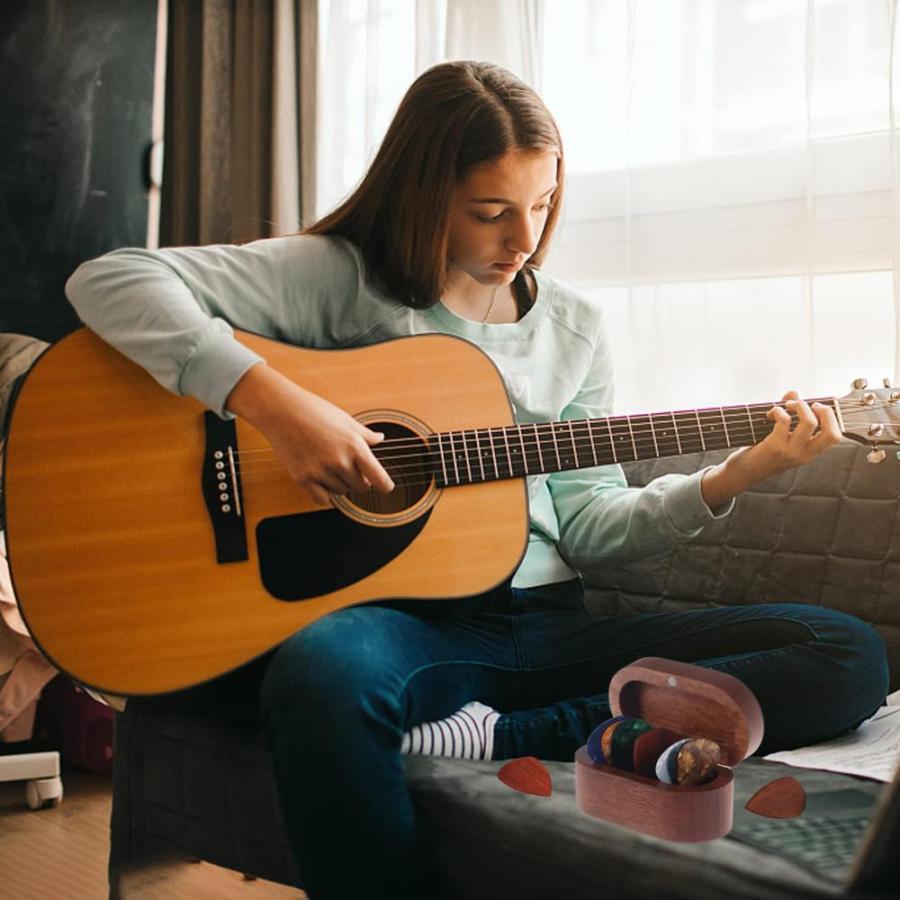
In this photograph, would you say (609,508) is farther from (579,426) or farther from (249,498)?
(249,498)

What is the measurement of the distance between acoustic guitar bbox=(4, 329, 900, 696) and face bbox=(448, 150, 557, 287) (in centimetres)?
13

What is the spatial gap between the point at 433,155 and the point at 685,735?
2.39 ft

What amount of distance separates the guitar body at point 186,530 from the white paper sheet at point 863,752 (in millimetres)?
349

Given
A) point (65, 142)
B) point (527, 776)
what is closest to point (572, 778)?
point (527, 776)

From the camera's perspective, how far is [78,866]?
64.6 inches

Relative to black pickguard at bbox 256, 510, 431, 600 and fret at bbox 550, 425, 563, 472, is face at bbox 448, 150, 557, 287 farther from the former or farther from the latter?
black pickguard at bbox 256, 510, 431, 600

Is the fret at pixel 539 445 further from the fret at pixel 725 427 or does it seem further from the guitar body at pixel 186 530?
the fret at pixel 725 427

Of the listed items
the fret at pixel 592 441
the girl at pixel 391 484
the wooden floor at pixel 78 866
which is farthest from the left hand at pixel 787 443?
the wooden floor at pixel 78 866

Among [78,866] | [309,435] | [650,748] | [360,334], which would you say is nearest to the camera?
[650,748]

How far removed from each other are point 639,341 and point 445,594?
0.95 m

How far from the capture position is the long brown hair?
50.5 inches

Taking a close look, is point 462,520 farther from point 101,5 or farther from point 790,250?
point 101,5

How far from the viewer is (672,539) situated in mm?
1310

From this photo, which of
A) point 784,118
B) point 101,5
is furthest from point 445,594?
point 101,5
